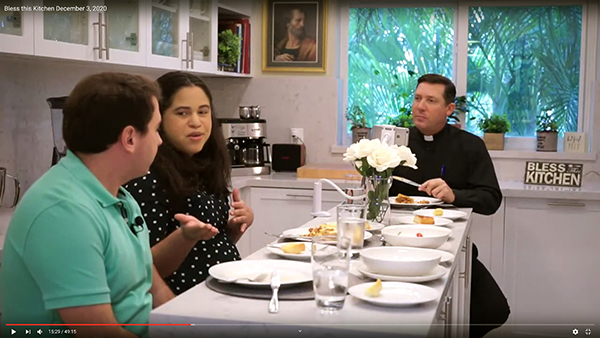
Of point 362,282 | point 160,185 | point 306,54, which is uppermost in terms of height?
point 306,54

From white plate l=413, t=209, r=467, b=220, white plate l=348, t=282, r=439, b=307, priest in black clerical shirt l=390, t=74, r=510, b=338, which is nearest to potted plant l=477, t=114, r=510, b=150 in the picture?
priest in black clerical shirt l=390, t=74, r=510, b=338

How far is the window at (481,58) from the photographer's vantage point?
14.9 ft

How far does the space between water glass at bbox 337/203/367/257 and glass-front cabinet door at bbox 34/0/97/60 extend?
4.65 ft

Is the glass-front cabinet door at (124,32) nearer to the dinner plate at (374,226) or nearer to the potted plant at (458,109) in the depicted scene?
the dinner plate at (374,226)

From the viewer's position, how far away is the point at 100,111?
1.45 meters

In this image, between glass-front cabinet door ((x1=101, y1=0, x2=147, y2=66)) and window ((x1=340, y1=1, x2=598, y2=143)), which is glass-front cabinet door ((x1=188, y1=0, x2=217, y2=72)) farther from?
window ((x1=340, y1=1, x2=598, y2=143))

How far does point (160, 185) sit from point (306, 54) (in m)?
2.87

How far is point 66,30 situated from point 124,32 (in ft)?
1.39

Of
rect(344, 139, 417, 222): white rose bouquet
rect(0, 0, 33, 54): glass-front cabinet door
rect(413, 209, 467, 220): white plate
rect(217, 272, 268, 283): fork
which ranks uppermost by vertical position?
rect(0, 0, 33, 54): glass-front cabinet door

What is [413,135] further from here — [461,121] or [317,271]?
[317,271]

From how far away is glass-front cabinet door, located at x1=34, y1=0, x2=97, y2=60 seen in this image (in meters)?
2.79

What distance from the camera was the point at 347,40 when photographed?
15.9ft

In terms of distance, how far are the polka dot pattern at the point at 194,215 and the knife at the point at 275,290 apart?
1.83 ft

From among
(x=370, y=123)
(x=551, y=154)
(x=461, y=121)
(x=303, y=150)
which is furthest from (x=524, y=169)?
(x=303, y=150)
